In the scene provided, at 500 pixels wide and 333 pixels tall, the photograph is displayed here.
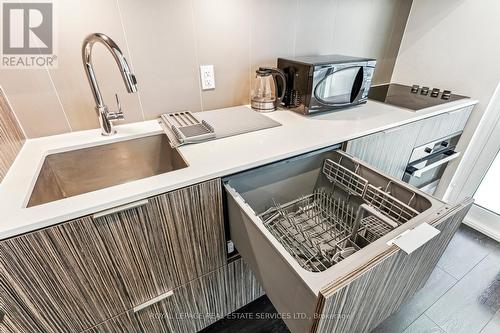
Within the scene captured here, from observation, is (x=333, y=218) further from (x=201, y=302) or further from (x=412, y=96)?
(x=412, y=96)

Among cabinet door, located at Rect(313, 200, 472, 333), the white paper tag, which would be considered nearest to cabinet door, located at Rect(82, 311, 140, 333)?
cabinet door, located at Rect(313, 200, 472, 333)

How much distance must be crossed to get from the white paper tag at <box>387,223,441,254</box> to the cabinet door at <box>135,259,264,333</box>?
68cm

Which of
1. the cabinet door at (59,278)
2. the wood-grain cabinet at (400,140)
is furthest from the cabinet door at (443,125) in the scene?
the cabinet door at (59,278)

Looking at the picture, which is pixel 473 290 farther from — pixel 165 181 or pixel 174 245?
pixel 165 181

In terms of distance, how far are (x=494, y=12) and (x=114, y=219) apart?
2165 millimetres

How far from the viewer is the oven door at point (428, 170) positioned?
4.67 feet

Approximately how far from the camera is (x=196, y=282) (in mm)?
958

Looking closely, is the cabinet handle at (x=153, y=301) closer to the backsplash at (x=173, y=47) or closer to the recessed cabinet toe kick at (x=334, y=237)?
the recessed cabinet toe kick at (x=334, y=237)

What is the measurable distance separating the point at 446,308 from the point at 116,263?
1.61m

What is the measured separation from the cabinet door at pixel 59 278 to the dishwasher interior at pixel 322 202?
48cm

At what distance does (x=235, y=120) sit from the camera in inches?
46.8

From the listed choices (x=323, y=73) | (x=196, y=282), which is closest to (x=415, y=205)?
(x=323, y=73)

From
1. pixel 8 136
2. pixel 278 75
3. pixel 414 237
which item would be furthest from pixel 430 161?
pixel 8 136

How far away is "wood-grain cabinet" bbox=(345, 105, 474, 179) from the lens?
3.74 feet
